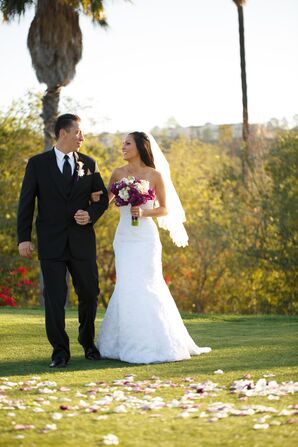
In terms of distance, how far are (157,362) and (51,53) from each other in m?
13.7

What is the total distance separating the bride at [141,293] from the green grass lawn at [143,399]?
238mm

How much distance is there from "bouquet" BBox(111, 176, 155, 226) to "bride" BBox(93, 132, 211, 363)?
9 cm

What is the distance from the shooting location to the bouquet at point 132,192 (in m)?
9.05

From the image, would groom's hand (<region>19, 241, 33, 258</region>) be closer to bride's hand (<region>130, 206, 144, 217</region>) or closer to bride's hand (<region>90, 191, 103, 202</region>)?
bride's hand (<region>90, 191, 103, 202</region>)

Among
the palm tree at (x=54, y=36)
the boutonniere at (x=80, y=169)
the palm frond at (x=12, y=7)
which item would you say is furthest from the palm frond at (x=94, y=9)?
A: the boutonniere at (x=80, y=169)

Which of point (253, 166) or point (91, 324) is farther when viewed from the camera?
point (253, 166)

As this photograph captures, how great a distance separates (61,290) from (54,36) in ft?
44.5

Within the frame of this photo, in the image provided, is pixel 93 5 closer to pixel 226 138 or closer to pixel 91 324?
pixel 91 324

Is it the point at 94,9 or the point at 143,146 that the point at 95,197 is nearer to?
the point at 143,146

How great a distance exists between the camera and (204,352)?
9.63 metres

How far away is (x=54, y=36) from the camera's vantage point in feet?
69.4

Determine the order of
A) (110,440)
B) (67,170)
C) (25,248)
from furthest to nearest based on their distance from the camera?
1. (67,170)
2. (25,248)
3. (110,440)

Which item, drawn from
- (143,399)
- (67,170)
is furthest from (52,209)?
(143,399)

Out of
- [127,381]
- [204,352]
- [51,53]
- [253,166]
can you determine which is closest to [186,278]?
[253,166]
